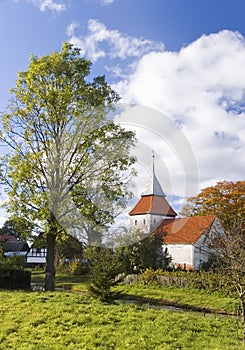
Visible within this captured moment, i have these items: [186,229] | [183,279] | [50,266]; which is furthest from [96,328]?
[186,229]

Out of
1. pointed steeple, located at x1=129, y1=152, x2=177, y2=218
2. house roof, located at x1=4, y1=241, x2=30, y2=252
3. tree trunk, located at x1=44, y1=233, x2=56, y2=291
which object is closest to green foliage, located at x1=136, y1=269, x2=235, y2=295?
tree trunk, located at x1=44, y1=233, x2=56, y2=291

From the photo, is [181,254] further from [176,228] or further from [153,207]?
[153,207]

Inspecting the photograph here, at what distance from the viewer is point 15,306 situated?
11750mm

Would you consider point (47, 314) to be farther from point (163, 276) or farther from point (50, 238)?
point (163, 276)

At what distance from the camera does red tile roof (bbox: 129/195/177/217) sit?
142ft

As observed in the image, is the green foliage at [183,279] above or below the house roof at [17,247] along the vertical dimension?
below

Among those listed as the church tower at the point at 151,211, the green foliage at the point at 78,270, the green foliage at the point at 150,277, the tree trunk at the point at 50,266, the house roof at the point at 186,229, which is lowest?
the green foliage at the point at 78,270

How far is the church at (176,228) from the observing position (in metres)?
34.6

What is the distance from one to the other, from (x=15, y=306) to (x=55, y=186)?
6536 mm

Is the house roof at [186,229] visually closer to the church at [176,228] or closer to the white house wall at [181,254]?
the church at [176,228]

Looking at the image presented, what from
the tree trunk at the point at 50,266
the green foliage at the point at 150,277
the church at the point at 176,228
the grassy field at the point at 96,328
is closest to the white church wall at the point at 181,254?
the church at the point at 176,228

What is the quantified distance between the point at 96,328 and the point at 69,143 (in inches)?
390

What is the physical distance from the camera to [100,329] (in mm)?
9000

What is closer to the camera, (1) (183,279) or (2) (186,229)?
(1) (183,279)
